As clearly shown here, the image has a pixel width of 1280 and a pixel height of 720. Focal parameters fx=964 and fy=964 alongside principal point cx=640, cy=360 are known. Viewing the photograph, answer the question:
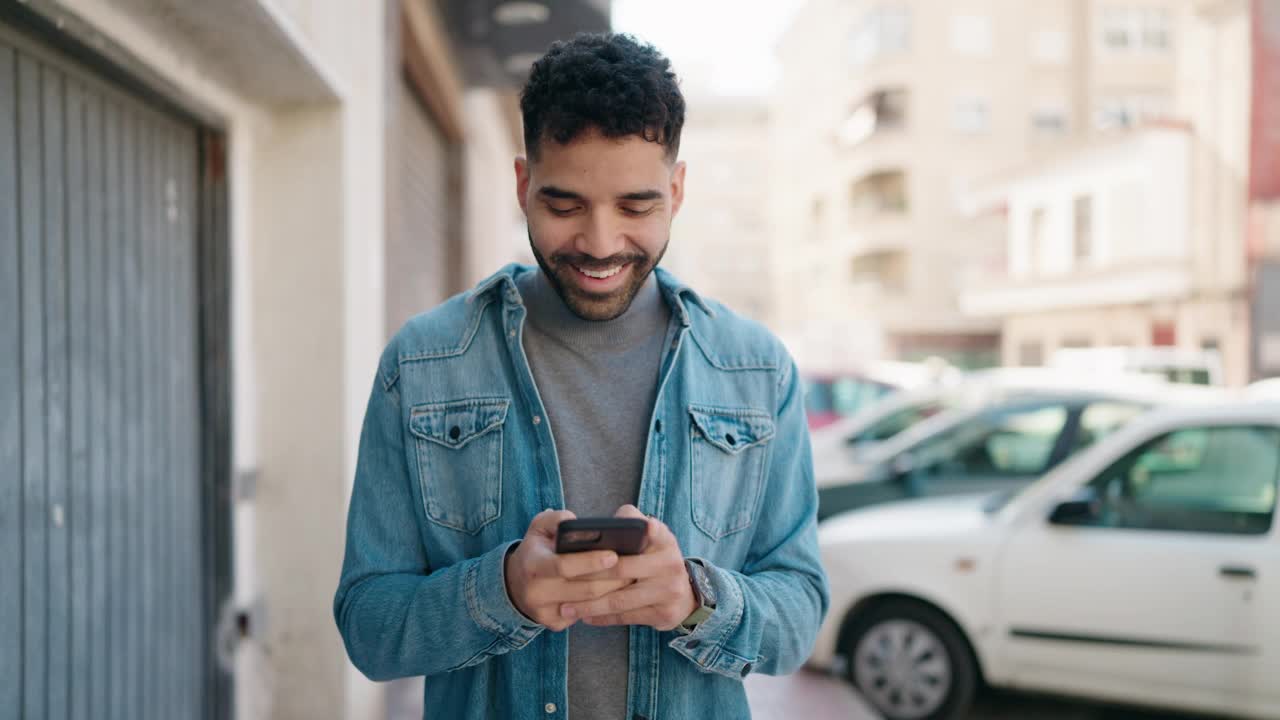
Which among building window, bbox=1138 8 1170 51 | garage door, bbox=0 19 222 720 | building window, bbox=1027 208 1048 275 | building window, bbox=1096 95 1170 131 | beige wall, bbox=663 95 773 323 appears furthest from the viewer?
beige wall, bbox=663 95 773 323

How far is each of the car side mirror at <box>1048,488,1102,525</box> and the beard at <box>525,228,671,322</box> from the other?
368 cm

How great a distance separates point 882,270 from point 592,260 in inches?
1523

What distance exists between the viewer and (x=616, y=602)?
4.72 ft

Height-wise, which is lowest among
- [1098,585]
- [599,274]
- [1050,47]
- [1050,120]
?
[1098,585]

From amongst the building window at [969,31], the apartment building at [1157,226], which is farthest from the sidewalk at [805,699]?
the building window at [969,31]

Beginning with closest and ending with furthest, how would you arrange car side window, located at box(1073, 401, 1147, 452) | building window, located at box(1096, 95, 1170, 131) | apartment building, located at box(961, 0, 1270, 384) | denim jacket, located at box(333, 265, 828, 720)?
1. denim jacket, located at box(333, 265, 828, 720)
2. car side window, located at box(1073, 401, 1147, 452)
3. apartment building, located at box(961, 0, 1270, 384)
4. building window, located at box(1096, 95, 1170, 131)

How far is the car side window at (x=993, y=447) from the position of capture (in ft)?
22.3

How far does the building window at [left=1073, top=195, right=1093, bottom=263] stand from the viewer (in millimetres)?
23797

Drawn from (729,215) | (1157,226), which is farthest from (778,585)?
(729,215)

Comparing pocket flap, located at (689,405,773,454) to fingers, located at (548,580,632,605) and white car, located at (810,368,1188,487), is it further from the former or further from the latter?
white car, located at (810,368,1188,487)

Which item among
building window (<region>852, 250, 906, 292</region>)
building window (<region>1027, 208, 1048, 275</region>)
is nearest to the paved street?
building window (<region>1027, 208, 1048, 275</region>)

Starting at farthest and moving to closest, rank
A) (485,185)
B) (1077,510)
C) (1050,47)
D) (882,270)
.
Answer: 1. (882,270)
2. (1050,47)
3. (485,185)
4. (1077,510)

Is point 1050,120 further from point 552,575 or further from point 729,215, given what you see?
point 552,575

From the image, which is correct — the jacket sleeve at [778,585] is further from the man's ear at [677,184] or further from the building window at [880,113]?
the building window at [880,113]
